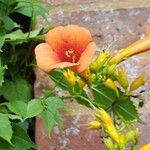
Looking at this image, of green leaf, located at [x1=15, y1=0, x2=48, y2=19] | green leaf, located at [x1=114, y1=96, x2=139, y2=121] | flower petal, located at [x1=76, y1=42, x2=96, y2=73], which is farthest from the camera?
green leaf, located at [x1=15, y1=0, x2=48, y2=19]

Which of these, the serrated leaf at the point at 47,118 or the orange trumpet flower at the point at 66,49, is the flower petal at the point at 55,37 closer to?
the orange trumpet flower at the point at 66,49

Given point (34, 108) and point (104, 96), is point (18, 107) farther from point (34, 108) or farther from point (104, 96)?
point (104, 96)

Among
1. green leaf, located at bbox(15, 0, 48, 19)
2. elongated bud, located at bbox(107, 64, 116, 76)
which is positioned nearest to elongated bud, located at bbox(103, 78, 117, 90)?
elongated bud, located at bbox(107, 64, 116, 76)

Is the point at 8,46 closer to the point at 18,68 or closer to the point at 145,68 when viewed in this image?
the point at 18,68

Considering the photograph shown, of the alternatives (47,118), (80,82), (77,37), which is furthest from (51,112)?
(77,37)

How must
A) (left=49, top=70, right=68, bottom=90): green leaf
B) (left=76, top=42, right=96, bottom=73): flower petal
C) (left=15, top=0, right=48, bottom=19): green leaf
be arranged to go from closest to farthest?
(left=76, top=42, right=96, bottom=73): flower petal → (left=49, top=70, right=68, bottom=90): green leaf → (left=15, top=0, right=48, bottom=19): green leaf

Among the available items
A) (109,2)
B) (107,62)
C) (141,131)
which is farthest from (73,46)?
(109,2)

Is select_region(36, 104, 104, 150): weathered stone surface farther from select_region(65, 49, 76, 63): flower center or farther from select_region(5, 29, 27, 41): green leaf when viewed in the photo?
select_region(65, 49, 76, 63): flower center
